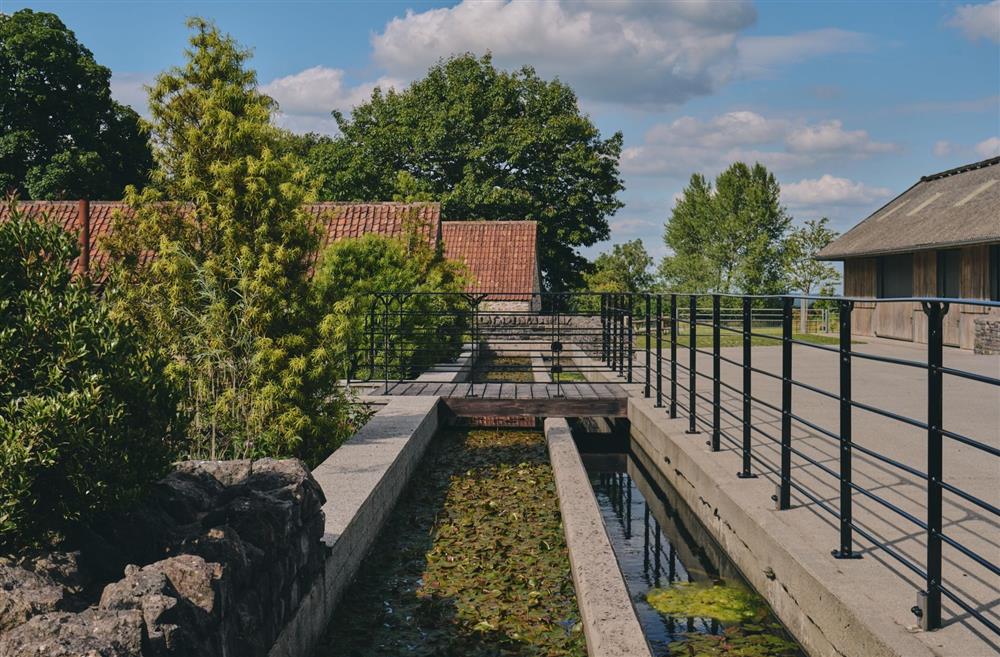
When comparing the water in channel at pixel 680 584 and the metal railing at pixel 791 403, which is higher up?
the metal railing at pixel 791 403

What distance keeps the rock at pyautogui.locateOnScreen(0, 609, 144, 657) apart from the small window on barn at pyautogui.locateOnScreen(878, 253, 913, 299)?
2808cm

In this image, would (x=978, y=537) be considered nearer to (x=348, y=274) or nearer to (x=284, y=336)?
(x=284, y=336)

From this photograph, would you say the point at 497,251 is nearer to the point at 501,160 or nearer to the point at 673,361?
the point at 501,160

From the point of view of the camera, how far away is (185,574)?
343cm

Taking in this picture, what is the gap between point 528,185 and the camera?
43188 millimetres

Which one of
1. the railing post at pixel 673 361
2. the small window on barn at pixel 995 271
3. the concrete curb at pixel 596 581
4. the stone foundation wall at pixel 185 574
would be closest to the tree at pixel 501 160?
the small window on barn at pixel 995 271

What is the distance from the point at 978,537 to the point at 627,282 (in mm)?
49552

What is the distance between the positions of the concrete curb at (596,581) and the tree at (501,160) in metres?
34.9

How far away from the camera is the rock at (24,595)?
9.76 feet

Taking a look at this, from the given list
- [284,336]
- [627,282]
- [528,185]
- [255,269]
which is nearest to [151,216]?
[255,269]

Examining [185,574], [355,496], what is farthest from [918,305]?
[185,574]

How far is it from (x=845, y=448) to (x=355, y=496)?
341 cm

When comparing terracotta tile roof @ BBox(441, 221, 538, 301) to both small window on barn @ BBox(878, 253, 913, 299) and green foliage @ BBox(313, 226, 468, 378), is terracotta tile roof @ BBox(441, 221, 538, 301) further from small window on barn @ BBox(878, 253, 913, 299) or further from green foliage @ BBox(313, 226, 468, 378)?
green foliage @ BBox(313, 226, 468, 378)

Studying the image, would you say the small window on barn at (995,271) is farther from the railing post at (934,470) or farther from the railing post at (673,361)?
the railing post at (934,470)
